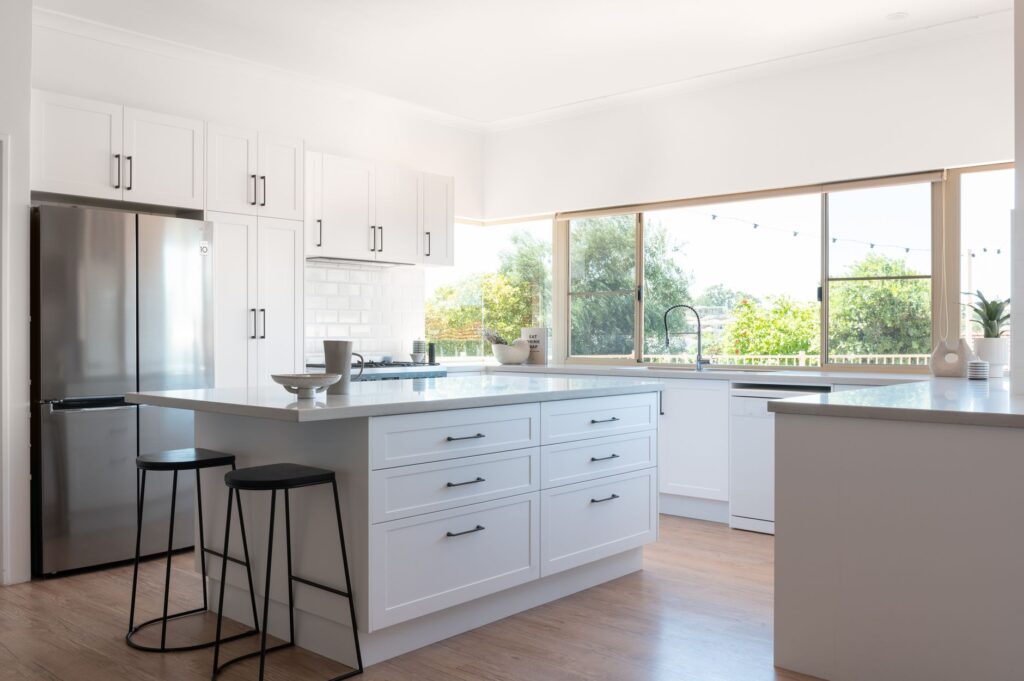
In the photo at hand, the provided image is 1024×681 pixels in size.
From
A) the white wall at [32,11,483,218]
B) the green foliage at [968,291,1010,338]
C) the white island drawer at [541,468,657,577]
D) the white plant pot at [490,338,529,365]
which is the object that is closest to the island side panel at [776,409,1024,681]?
the white island drawer at [541,468,657,577]

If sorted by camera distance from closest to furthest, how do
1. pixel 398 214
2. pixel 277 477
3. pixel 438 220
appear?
1. pixel 277 477
2. pixel 398 214
3. pixel 438 220

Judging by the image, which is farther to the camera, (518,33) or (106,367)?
(518,33)

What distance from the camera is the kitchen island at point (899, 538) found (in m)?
2.36

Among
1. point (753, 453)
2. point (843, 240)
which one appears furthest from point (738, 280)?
point (753, 453)

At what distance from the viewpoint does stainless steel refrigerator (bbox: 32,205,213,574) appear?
390 centimetres

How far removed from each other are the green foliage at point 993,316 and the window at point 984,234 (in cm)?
8

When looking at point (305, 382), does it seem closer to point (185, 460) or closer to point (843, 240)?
point (185, 460)

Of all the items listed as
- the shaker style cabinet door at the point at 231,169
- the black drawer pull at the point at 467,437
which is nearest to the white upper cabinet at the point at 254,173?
the shaker style cabinet door at the point at 231,169

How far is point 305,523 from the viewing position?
2.92 meters

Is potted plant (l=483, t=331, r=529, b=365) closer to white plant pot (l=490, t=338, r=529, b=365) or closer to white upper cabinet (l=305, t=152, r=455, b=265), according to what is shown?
white plant pot (l=490, t=338, r=529, b=365)

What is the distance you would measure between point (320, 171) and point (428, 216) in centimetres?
99

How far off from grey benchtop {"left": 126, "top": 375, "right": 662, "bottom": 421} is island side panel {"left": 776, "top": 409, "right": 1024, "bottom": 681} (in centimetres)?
104

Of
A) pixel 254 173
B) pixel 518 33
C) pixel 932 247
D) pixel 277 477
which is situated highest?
pixel 518 33

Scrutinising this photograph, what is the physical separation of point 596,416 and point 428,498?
41.0 inches
